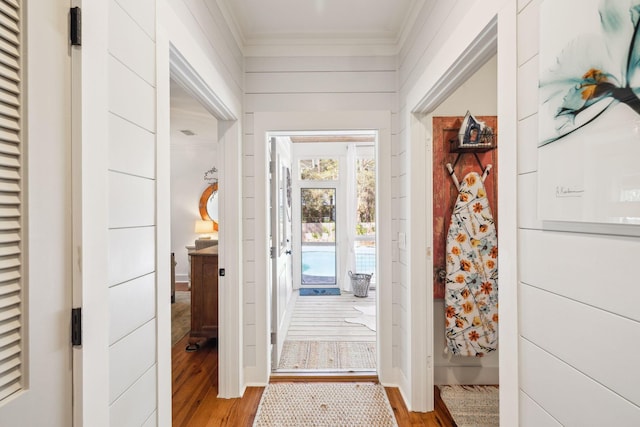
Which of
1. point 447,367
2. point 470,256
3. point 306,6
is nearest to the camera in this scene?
point 306,6

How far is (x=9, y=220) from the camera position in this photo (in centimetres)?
66

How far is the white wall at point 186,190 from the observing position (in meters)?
6.00

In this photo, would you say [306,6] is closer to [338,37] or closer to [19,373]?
[338,37]

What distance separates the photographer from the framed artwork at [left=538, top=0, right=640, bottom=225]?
0.63 metres

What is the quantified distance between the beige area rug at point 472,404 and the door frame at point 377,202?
43 centimetres

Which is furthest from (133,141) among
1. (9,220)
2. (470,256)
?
(470,256)

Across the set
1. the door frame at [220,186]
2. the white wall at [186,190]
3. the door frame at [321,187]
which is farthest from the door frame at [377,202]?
the white wall at [186,190]

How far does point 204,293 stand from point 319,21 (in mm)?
2460

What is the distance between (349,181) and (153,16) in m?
4.29

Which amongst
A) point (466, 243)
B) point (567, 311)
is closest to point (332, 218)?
point (466, 243)

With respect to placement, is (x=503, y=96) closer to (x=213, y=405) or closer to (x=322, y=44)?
(x=322, y=44)

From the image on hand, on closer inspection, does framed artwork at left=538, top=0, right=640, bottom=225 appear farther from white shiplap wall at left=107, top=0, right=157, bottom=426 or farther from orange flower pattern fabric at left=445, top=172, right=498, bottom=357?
orange flower pattern fabric at left=445, top=172, right=498, bottom=357

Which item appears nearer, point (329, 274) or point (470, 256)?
point (470, 256)

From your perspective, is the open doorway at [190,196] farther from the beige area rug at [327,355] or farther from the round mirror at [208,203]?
the beige area rug at [327,355]
